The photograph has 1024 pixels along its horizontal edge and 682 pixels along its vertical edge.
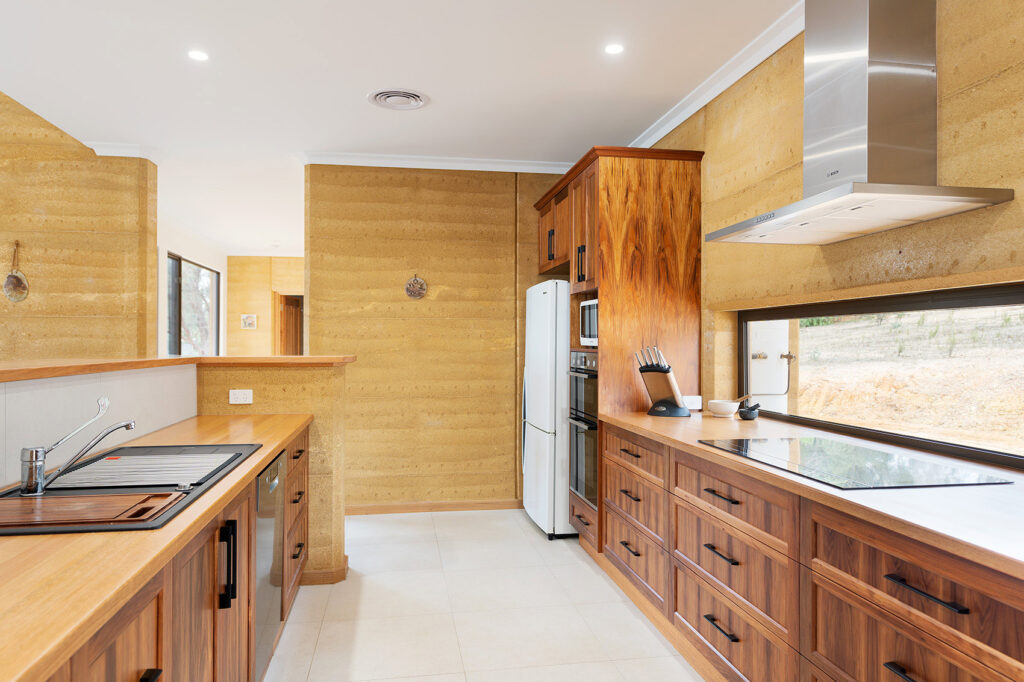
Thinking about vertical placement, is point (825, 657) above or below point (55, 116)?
below

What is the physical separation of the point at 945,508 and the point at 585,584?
2.11 m

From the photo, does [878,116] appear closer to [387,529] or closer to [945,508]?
[945,508]

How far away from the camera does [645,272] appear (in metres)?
3.43

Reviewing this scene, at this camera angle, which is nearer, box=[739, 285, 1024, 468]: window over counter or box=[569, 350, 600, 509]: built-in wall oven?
box=[739, 285, 1024, 468]: window over counter

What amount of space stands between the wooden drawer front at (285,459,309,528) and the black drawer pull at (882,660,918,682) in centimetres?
210

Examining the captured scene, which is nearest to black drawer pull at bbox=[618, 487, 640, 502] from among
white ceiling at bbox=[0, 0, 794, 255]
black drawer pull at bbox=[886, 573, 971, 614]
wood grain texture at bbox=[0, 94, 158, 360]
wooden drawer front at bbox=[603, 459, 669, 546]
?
Result: wooden drawer front at bbox=[603, 459, 669, 546]

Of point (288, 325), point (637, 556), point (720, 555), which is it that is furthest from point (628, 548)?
point (288, 325)

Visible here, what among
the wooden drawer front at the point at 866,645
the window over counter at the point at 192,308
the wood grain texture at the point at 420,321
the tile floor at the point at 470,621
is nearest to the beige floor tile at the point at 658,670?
the tile floor at the point at 470,621

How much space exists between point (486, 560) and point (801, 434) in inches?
74.3

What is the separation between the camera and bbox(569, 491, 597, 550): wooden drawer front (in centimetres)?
353

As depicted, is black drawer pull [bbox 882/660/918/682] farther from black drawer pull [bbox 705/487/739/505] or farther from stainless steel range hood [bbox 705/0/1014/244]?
stainless steel range hood [bbox 705/0/1014/244]

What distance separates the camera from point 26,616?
89cm

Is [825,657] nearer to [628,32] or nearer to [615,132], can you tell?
[628,32]

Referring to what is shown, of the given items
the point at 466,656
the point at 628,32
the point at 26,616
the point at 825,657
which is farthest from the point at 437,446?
the point at 26,616
